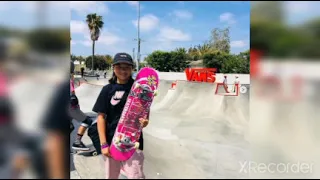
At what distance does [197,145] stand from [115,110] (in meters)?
0.56

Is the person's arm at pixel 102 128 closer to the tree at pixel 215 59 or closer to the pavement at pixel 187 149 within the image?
the pavement at pixel 187 149

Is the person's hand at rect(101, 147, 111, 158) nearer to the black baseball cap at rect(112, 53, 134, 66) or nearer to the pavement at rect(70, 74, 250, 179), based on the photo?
the pavement at rect(70, 74, 250, 179)

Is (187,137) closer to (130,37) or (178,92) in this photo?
(130,37)

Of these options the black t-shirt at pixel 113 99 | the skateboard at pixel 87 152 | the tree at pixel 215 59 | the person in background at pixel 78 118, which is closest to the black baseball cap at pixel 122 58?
the black t-shirt at pixel 113 99

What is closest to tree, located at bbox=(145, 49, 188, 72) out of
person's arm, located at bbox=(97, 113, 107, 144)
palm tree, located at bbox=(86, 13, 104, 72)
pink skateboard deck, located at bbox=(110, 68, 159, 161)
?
pink skateboard deck, located at bbox=(110, 68, 159, 161)

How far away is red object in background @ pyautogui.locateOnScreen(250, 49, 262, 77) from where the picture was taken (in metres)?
1.50

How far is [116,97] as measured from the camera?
1.60 m

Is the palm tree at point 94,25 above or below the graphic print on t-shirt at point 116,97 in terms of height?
above

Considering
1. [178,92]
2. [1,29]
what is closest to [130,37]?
[1,29]

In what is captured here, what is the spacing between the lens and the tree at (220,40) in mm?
→ 1582

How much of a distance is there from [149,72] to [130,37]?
21 centimetres

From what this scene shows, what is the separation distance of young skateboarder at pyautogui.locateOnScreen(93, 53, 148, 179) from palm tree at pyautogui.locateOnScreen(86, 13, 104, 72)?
16 cm

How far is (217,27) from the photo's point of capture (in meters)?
1.60

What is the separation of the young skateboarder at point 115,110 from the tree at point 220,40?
18.0 inches
